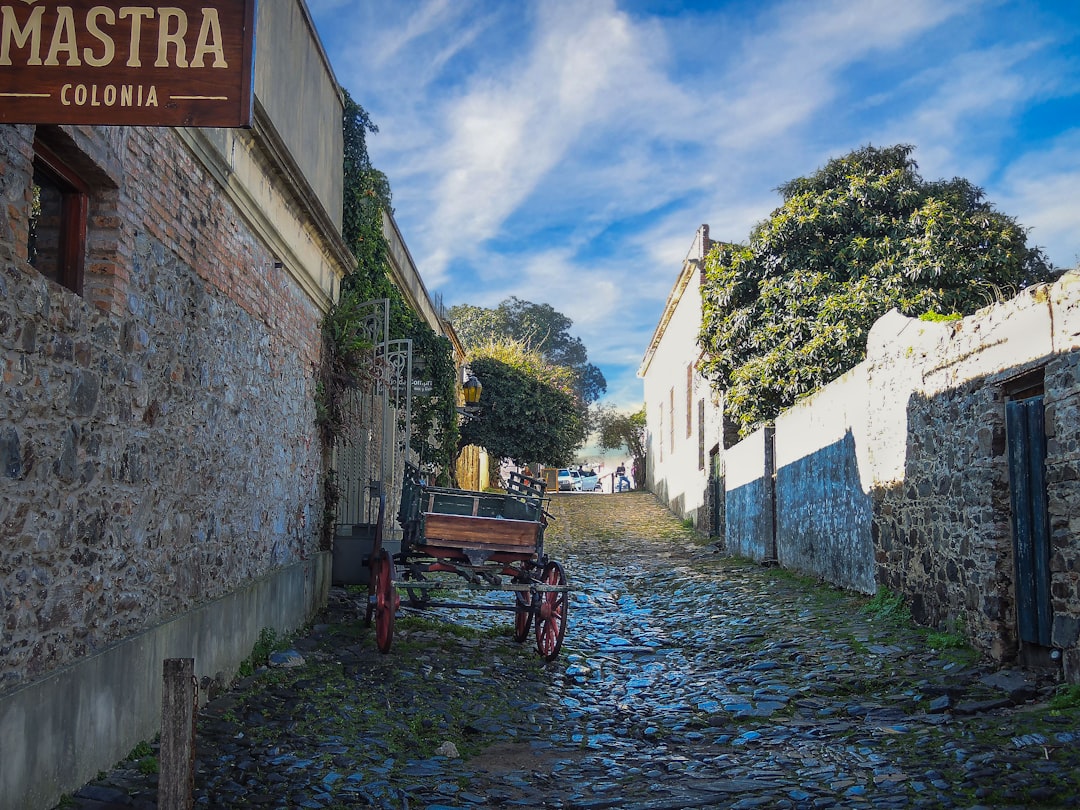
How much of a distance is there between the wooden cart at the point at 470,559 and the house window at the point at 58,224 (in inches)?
180

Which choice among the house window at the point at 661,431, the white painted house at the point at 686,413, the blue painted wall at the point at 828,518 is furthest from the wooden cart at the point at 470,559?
the house window at the point at 661,431

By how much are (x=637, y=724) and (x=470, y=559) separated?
2804 millimetres

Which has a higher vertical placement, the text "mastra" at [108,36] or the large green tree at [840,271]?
the large green tree at [840,271]

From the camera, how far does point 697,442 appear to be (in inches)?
917

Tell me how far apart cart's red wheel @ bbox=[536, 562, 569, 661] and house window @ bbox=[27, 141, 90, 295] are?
17.4 ft

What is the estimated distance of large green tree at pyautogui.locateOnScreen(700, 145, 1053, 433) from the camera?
1681 cm

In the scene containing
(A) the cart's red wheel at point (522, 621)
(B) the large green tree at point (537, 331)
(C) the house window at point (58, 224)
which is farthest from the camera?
(B) the large green tree at point (537, 331)

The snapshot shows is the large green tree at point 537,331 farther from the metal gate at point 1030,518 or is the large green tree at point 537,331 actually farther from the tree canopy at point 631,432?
the metal gate at point 1030,518

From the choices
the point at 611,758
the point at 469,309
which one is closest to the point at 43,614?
the point at 611,758

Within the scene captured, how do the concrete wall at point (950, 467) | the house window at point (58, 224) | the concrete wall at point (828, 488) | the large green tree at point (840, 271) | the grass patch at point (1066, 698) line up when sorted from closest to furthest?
the house window at point (58, 224)
the grass patch at point (1066, 698)
the concrete wall at point (950, 467)
the concrete wall at point (828, 488)
the large green tree at point (840, 271)

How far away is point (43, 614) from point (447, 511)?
546 centimetres

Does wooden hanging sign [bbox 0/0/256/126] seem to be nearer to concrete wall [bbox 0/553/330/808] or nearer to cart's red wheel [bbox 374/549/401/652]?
concrete wall [bbox 0/553/330/808]

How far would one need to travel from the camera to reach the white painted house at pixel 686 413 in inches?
839

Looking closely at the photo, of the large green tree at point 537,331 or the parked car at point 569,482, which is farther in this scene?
the large green tree at point 537,331
